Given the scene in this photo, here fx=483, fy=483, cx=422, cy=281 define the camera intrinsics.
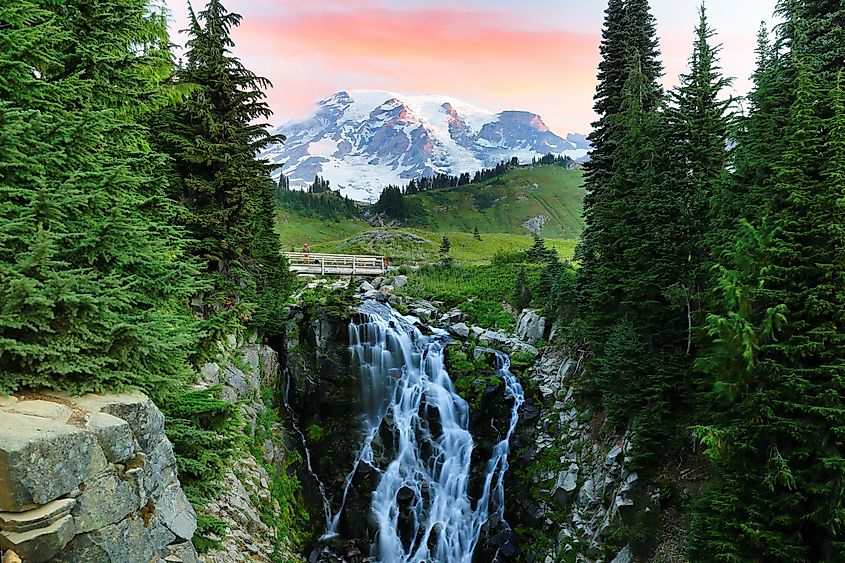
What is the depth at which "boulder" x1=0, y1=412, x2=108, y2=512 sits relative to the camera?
5.12 m

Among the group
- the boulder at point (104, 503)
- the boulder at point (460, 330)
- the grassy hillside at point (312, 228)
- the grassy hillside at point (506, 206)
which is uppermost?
the grassy hillside at point (506, 206)

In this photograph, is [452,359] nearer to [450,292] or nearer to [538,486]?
[538,486]

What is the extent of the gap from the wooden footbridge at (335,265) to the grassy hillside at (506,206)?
75.4 m

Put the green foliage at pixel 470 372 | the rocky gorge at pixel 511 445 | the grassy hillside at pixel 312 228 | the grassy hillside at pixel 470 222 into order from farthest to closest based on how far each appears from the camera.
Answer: the grassy hillside at pixel 312 228
the grassy hillside at pixel 470 222
the green foliage at pixel 470 372
the rocky gorge at pixel 511 445

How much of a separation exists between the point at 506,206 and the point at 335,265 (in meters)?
112

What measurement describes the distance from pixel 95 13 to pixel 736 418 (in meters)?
15.8

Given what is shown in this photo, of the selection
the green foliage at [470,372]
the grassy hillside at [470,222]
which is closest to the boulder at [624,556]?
the green foliage at [470,372]

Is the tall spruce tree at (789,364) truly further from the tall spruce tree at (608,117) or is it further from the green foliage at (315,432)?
the green foliage at (315,432)

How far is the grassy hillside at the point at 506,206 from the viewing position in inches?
5177

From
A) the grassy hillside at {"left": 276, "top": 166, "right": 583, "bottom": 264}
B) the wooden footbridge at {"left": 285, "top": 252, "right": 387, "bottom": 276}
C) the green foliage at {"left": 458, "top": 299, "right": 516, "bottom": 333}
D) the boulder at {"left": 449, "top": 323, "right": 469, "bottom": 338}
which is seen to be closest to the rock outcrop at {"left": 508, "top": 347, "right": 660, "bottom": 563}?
the boulder at {"left": 449, "top": 323, "right": 469, "bottom": 338}

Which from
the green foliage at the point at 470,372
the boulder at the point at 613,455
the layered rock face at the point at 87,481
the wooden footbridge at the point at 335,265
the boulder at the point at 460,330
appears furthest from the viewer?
the wooden footbridge at the point at 335,265

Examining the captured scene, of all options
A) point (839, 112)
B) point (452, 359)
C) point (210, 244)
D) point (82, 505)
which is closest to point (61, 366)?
point (82, 505)

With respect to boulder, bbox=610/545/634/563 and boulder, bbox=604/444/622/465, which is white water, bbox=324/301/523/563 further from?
boulder, bbox=610/545/634/563

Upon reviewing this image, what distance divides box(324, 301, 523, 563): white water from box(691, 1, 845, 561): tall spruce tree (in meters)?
11.7
